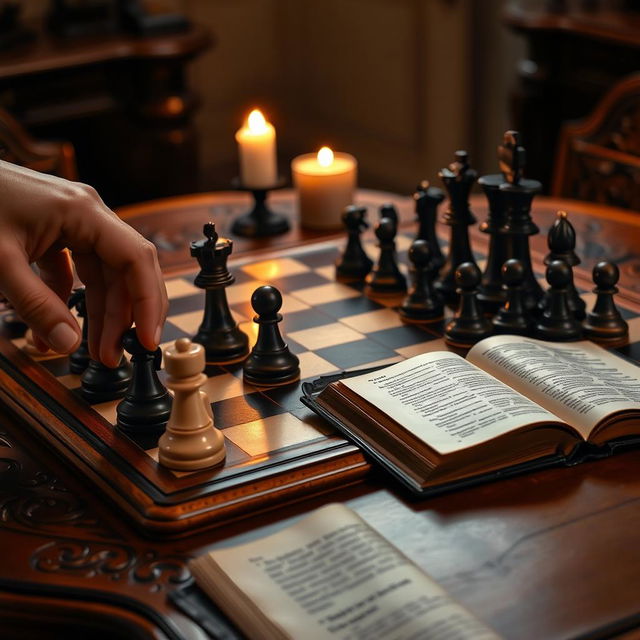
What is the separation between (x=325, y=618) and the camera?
939mm

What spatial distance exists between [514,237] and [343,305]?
281mm

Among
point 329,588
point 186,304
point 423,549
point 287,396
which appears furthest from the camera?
point 186,304

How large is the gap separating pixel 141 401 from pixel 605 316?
0.66m

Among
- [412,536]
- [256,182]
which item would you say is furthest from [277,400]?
[256,182]

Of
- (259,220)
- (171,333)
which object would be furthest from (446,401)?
(259,220)

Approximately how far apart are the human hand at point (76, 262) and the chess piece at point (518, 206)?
581 millimetres

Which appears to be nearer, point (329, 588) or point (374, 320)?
point (329, 588)

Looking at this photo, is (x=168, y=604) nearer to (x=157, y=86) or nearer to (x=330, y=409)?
(x=330, y=409)

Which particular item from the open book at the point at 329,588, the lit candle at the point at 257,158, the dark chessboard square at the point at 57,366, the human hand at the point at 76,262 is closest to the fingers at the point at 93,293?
the human hand at the point at 76,262

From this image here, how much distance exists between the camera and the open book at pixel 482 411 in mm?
1197

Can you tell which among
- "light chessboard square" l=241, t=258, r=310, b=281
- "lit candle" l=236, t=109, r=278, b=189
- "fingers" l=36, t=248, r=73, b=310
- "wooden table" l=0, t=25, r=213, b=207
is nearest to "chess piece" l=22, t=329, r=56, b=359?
"fingers" l=36, t=248, r=73, b=310

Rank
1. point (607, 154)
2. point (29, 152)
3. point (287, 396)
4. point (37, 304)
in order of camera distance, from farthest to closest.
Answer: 1. point (607, 154)
2. point (29, 152)
3. point (287, 396)
4. point (37, 304)

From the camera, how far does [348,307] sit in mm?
1723

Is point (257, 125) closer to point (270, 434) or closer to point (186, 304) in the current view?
point (186, 304)
